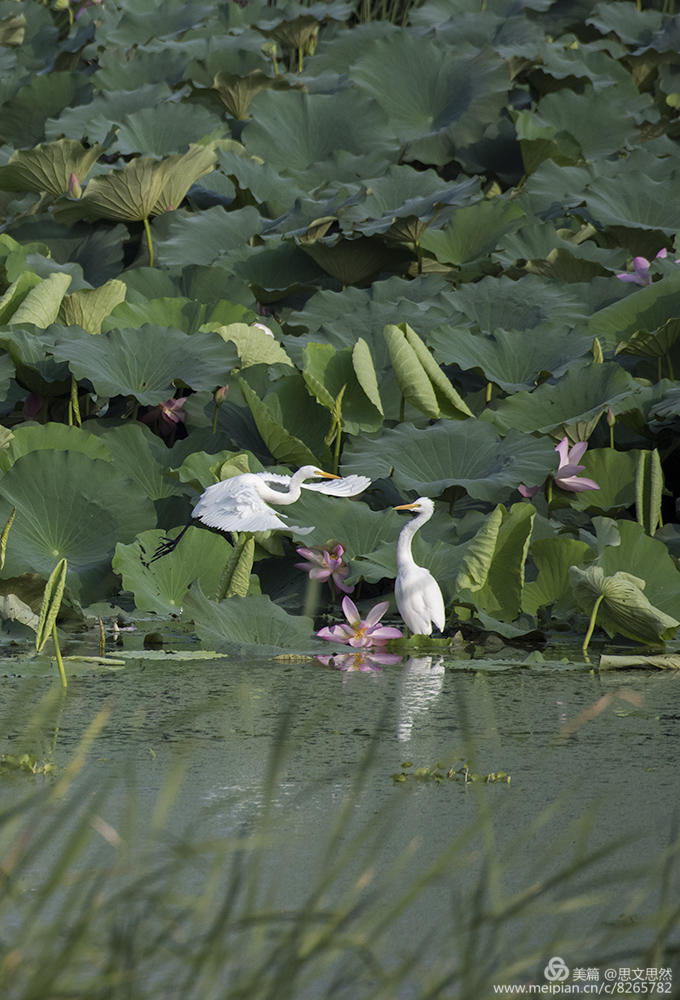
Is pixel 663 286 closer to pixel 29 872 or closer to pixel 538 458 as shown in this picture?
pixel 538 458

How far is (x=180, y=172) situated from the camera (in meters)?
4.44

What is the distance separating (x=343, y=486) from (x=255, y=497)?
23 centimetres

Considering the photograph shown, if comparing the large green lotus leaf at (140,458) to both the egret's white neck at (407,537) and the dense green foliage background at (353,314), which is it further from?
the egret's white neck at (407,537)

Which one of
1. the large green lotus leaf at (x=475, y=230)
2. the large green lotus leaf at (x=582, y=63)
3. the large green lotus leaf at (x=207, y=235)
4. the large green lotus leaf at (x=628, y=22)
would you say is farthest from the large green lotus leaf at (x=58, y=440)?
the large green lotus leaf at (x=628, y=22)

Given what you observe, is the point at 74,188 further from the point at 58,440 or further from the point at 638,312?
the point at 638,312

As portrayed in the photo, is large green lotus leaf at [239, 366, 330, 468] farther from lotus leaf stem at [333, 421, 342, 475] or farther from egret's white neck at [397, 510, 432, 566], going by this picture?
egret's white neck at [397, 510, 432, 566]

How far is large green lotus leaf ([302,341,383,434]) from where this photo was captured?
142 inches

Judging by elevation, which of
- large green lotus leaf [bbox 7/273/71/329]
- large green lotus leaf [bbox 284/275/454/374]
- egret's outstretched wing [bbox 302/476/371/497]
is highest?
large green lotus leaf [bbox 7/273/71/329]

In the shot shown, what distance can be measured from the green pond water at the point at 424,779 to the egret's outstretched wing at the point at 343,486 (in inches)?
19.9

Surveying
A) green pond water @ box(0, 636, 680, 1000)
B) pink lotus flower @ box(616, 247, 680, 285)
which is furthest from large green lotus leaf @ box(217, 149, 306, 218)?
green pond water @ box(0, 636, 680, 1000)

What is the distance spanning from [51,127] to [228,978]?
181 inches

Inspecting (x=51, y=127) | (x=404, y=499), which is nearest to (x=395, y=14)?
(x=51, y=127)

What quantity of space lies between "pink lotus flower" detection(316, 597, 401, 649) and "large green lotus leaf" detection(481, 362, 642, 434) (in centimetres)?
81

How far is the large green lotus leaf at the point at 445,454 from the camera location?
3244 millimetres
